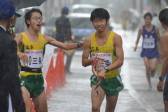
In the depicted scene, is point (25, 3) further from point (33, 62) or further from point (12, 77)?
point (12, 77)

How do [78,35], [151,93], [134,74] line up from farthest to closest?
[78,35] → [134,74] → [151,93]

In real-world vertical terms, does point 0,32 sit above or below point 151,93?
above

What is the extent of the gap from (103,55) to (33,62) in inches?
38.4

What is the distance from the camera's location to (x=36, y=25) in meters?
7.31

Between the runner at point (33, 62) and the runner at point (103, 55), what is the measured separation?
0.40m

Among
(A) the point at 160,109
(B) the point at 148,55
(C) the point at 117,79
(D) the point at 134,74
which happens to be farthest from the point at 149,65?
(C) the point at 117,79

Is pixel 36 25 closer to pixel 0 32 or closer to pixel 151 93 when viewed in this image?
pixel 0 32

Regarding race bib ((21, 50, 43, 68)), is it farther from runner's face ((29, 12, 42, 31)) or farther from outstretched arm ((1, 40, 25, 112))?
outstretched arm ((1, 40, 25, 112))

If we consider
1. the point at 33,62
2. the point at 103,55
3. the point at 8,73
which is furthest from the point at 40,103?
the point at 8,73

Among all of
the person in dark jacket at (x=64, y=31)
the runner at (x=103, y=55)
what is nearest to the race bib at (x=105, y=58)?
the runner at (x=103, y=55)

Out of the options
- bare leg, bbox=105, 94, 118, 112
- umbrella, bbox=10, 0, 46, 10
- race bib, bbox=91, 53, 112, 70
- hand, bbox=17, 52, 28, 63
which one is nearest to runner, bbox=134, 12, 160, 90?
umbrella, bbox=10, 0, 46, 10

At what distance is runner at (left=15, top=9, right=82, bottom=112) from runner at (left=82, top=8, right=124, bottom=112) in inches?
15.6

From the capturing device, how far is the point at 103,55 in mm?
7109

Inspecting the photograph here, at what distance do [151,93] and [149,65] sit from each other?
0.79m
